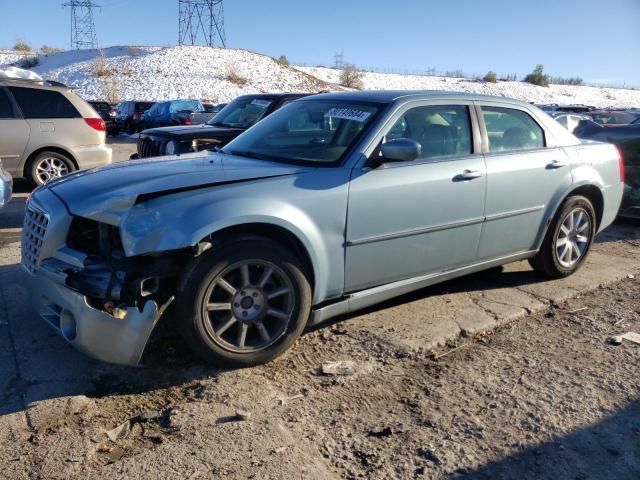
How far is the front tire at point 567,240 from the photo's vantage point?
16.9 feet

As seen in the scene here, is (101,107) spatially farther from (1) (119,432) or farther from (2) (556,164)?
(1) (119,432)

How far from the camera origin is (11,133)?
858 centimetres

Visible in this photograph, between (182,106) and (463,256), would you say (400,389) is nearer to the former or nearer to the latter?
(463,256)

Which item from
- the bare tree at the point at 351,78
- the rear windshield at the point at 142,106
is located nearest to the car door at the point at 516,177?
the rear windshield at the point at 142,106

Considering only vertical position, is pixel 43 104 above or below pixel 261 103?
below

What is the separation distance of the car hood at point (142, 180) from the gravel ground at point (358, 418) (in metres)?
0.91

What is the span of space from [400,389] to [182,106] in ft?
70.2

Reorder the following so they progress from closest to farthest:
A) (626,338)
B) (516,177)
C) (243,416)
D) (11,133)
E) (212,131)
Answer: (243,416), (626,338), (516,177), (212,131), (11,133)

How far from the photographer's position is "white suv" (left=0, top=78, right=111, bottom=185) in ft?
28.3

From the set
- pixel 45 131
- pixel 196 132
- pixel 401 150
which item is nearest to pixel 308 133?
pixel 401 150

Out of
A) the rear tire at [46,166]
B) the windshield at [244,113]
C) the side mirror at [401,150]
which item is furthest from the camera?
the windshield at [244,113]

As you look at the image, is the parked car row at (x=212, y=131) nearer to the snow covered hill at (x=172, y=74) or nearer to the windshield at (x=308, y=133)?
the windshield at (x=308, y=133)

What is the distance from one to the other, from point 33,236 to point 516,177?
355 centimetres

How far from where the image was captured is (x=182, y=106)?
2294cm
